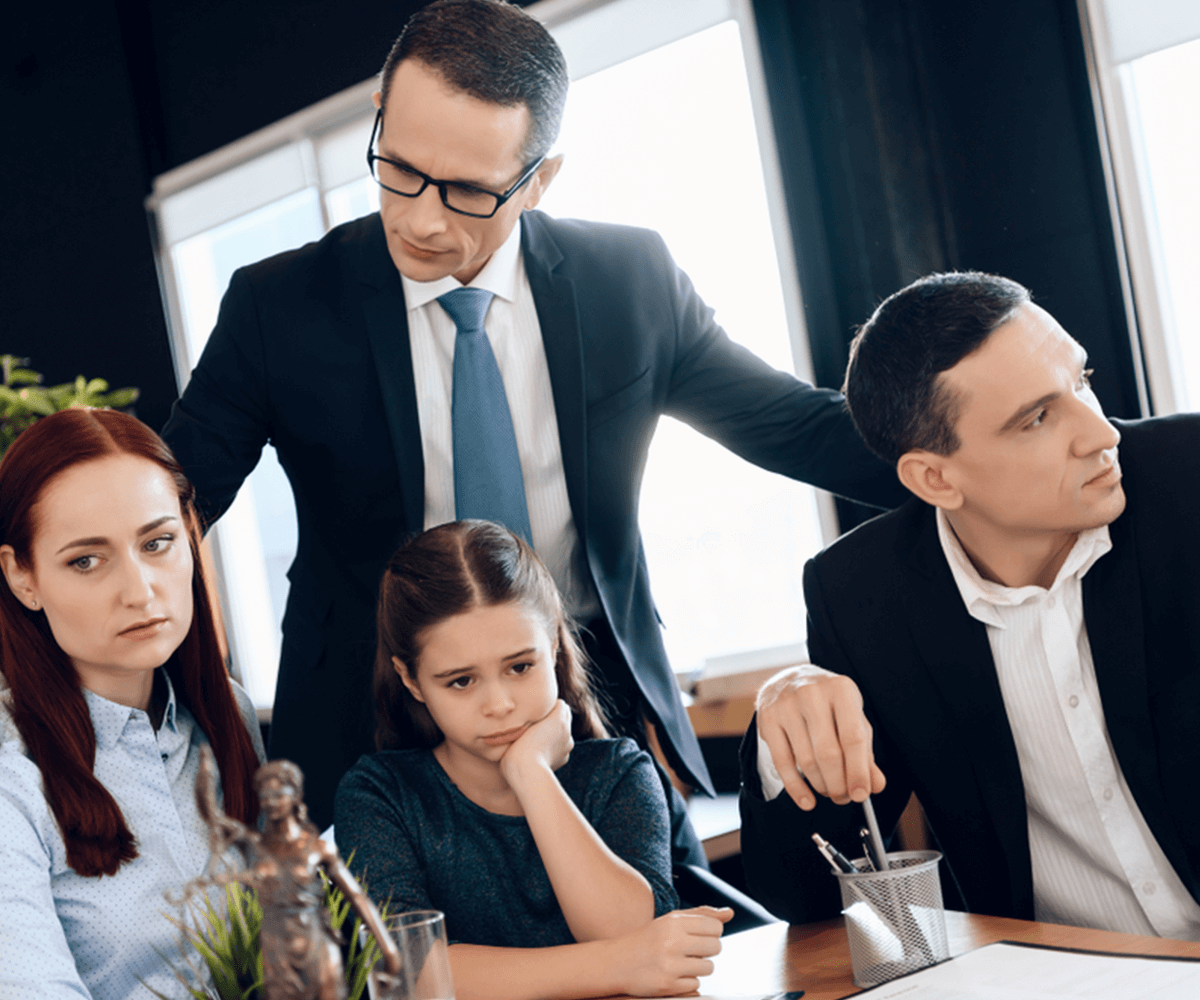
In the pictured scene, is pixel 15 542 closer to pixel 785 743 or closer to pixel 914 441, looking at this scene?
pixel 785 743

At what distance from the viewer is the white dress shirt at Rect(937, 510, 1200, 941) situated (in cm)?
143

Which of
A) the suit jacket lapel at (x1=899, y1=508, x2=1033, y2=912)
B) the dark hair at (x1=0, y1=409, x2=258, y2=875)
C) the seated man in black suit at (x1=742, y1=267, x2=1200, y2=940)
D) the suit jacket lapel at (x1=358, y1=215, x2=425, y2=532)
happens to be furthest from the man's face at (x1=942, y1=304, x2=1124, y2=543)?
the dark hair at (x1=0, y1=409, x2=258, y2=875)

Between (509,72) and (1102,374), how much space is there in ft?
5.12

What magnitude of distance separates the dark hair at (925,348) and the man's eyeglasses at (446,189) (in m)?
0.54

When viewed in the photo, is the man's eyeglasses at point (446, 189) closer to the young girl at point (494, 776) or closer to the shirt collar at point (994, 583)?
the young girl at point (494, 776)

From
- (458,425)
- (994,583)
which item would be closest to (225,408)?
(458,425)

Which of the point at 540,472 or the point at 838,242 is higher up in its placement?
the point at 838,242

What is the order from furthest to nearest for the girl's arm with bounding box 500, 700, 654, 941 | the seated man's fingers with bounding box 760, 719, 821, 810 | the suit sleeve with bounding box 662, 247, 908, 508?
the suit sleeve with bounding box 662, 247, 908, 508 < the girl's arm with bounding box 500, 700, 654, 941 < the seated man's fingers with bounding box 760, 719, 821, 810

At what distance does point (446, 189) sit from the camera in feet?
5.14

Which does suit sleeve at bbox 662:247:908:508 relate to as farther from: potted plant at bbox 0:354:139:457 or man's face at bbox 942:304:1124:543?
potted plant at bbox 0:354:139:457

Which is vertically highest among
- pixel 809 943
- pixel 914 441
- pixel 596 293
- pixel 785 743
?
pixel 596 293

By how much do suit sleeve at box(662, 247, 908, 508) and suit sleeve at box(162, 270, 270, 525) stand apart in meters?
0.66

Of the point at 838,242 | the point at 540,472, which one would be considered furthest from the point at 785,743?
the point at 838,242

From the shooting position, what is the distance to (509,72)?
1579 mm
